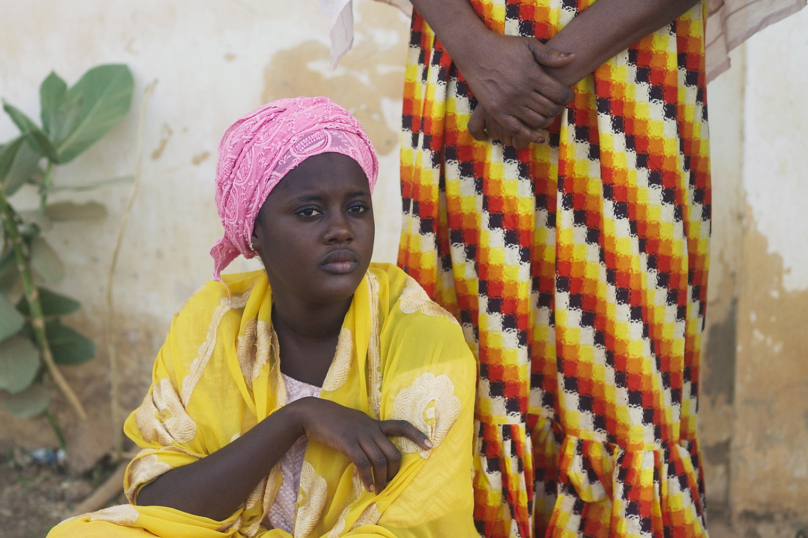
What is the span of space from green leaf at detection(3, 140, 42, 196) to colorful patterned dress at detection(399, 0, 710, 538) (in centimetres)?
163

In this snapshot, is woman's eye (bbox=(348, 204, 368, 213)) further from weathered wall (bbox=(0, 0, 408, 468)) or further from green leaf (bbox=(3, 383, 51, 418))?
green leaf (bbox=(3, 383, 51, 418))

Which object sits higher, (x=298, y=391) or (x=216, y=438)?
(x=298, y=391)

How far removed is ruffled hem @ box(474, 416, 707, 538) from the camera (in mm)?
1569

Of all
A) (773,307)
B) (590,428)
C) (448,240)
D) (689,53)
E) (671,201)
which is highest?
(689,53)

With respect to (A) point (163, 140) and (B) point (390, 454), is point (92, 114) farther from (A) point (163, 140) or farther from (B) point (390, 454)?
(B) point (390, 454)

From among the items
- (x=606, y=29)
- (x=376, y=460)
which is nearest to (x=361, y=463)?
(x=376, y=460)

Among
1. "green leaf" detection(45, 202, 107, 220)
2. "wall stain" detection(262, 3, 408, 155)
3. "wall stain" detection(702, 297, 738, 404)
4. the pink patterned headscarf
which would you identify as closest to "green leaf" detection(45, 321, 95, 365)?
"green leaf" detection(45, 202, 107, 220)

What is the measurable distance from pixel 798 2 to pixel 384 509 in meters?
1.41

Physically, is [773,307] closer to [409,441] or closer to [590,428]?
[590,428]

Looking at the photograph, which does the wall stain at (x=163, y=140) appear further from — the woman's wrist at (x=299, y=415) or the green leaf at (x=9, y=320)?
the woman's wrist at (x=299, y=415)

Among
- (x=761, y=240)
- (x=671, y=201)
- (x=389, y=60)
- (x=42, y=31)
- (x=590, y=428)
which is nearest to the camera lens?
(x=671, y=201)

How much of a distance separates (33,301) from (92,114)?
2.41ft

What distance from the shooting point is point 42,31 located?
9.29 feet

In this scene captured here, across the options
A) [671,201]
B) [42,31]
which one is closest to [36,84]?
[42,31]
